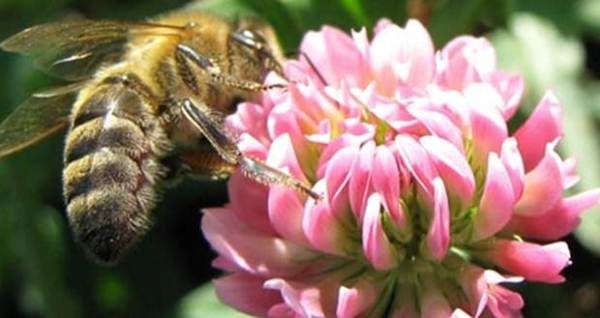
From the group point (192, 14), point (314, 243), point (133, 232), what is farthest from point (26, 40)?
point (314, 243)

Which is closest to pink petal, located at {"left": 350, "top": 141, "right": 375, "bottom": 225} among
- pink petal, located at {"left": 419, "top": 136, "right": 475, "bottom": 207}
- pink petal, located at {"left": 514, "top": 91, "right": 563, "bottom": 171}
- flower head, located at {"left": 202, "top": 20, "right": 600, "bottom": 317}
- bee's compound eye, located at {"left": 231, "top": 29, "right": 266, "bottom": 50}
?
flower head, located at {"left": 202, "top": 20, "right": 600, "bottom": 317}

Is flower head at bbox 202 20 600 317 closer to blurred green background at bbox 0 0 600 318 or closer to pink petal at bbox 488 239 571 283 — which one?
pink petal at bbox 488 239 571 283

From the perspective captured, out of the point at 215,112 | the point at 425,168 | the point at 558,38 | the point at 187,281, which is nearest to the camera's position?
the point at 425,168

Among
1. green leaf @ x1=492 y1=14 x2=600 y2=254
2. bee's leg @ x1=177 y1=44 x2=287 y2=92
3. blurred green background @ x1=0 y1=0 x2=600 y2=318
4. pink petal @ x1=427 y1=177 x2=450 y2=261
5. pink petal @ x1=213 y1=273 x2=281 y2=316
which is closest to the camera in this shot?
pink petal @ x1=427 y1=177 x2=450 y2=261

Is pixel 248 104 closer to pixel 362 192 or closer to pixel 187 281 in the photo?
pixel 362 192

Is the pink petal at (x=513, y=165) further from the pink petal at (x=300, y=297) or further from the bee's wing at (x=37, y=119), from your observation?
the bee's wing at (x=37, y=119)
